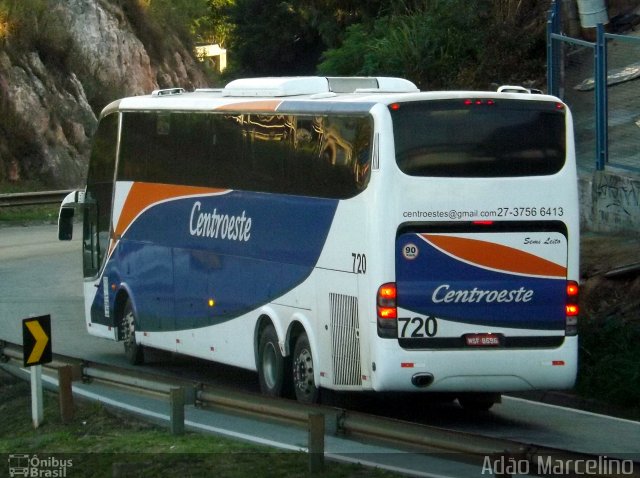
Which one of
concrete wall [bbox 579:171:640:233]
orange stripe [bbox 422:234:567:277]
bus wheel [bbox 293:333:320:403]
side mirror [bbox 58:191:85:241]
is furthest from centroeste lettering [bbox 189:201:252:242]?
concrete wall [bbox 579:171:640:233]

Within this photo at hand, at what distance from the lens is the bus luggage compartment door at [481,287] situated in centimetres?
1303

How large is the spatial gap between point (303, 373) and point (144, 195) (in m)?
4.80

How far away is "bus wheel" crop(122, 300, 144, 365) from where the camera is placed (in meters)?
19.2

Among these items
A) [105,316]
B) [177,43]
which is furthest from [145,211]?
[177,43]

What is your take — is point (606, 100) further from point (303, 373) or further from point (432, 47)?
point (432, 47)

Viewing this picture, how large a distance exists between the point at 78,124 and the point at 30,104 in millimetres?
2552

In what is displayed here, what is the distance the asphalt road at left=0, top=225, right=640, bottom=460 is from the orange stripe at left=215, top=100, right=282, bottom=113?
3327 millimetres

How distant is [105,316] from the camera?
19875 millimetres

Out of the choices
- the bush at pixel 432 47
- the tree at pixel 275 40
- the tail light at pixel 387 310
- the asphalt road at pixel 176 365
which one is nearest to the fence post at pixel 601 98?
the asphalt road at pixel 176 365

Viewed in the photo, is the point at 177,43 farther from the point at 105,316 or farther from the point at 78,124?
the point at 105,316

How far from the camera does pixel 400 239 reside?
13.0 meters

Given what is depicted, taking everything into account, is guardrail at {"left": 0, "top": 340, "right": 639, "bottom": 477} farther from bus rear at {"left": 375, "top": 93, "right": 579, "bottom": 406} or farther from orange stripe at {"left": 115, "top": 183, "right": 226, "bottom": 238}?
orange stripe at {"left": 115, "top": 183, "right": 226, "bottom": 238}

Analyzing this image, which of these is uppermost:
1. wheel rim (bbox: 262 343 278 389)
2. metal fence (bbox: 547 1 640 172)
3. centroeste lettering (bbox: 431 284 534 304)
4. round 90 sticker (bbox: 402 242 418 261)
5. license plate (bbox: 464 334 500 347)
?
metal fence (bbox: 547 1 640 172)

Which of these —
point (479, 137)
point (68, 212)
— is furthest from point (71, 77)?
point (479, 137)
